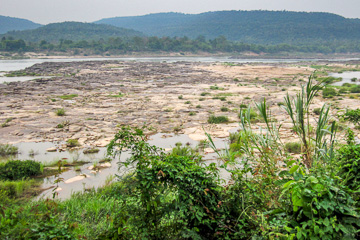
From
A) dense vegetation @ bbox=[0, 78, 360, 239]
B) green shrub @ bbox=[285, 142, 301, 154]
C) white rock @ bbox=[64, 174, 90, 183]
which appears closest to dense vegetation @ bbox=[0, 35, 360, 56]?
white rock @ bbox=[64, 174, 90, 183]

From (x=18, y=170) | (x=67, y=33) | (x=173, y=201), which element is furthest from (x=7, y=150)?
(x=67, y=33)

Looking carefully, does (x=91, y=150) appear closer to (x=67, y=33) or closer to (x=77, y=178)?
(x=77, y=178)

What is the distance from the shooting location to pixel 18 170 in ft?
23.0

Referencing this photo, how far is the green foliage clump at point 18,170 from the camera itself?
6873 millimetres

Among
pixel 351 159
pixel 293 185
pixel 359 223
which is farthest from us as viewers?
pixel 351 159

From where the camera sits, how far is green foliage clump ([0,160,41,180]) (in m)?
6.87

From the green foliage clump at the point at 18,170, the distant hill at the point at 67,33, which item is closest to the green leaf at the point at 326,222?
the green foliage clump at the point at 18,170

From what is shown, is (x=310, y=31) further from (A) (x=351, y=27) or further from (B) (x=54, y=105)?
(B) (x=54, y=105)

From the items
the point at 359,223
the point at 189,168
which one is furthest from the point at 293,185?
the point at 189,168

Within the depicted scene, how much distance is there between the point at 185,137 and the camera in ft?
35.8

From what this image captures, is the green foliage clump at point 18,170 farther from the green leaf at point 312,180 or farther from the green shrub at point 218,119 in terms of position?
the green shrub at point 218,119

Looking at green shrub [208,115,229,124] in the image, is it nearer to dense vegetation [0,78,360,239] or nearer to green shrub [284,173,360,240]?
dense vegetation [0,78,360,239]

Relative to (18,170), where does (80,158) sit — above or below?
below

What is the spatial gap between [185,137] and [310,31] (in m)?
190
